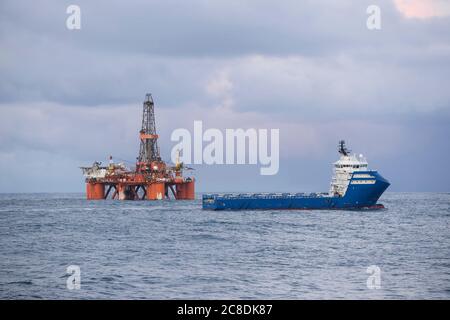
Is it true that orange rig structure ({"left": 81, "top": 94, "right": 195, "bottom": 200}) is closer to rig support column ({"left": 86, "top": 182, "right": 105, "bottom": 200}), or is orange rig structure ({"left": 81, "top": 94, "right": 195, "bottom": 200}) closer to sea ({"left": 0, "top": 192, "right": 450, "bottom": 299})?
rig support column ({"left": 86, "top": 182, "right": 105, "bottom": 200})

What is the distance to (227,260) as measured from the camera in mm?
44188

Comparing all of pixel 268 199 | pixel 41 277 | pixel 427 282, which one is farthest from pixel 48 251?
Answer: pixel 268 199

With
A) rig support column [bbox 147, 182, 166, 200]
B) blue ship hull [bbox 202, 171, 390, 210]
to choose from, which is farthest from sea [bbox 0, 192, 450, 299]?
rig support column [bbox 147, 182, 166, 200]

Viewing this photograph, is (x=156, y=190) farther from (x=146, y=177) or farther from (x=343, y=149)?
(x=343, y=149)

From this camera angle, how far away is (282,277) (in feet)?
122

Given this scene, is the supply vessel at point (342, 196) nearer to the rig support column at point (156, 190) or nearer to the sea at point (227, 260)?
the sea at point (227, 260)

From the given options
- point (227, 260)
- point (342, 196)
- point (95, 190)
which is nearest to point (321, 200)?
point (342, 196)

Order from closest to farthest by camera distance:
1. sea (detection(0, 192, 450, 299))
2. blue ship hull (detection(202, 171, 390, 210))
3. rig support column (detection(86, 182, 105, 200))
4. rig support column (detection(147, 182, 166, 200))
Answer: sea (detection(0, 192, 450, 299)), blue ship hull (detection(202, 171, 390, 210)), rig support column (detection(147, 182, 166, 200)), rig support column (detection(86, 182, 105, 200))

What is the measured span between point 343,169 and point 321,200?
5.33m

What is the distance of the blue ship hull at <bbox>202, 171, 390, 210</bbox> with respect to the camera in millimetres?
86375

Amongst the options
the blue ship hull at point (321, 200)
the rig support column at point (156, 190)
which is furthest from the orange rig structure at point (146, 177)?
the blue ship hull at point (321, 200)

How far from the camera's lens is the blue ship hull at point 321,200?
3401 inches

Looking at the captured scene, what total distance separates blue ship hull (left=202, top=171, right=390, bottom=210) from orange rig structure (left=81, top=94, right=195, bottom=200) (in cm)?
4416
